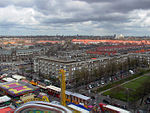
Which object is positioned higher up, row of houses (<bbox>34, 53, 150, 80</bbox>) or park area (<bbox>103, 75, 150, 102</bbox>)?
row of houses (<bbox>34, 53, 150, 80</bbox>)

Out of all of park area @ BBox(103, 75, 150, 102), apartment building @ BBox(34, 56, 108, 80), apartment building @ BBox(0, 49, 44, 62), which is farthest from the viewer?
apartment building @ BBox(0, 49, 44, 62)

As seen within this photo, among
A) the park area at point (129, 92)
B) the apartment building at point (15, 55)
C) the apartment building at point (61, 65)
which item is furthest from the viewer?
the apartment building at point (15, 55)

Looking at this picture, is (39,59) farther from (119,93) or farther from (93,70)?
(119,93)

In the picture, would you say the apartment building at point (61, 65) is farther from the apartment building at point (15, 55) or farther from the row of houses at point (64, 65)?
the apartment building at point (15, 55)

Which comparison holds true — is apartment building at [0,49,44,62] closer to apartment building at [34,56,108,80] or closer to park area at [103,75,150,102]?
Result: apartment building at [34,56,108,80]

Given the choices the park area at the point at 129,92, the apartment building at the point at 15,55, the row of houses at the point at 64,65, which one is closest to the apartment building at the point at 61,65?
the row of houses at the point at 64,65

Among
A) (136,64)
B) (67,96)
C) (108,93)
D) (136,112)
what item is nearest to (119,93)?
(108,93)

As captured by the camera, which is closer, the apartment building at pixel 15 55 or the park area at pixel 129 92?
the park area at pixel 129 92

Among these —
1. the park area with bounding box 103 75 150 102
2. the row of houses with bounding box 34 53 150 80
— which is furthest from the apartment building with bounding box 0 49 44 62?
the park area with bounding box 103 75 150 102

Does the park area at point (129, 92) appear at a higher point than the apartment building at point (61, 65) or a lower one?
lower

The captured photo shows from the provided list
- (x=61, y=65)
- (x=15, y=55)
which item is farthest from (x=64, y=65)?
(x=15, y=55)

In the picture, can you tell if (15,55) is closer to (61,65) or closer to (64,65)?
(61,65)
